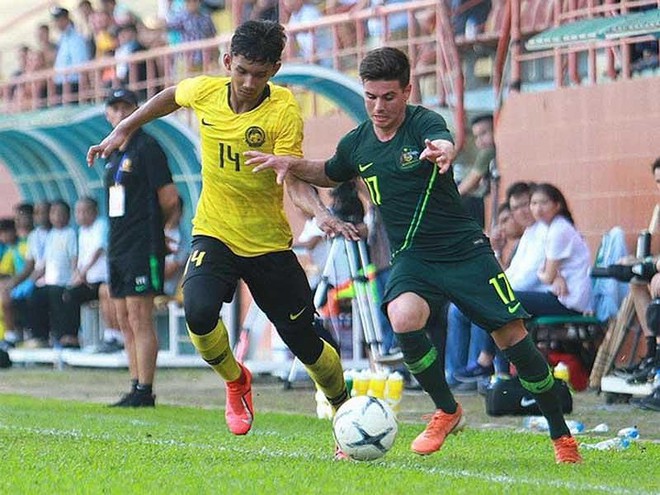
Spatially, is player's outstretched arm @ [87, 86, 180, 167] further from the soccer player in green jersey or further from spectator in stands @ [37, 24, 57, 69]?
spectator in stands @ [37, 24, 57, 69]

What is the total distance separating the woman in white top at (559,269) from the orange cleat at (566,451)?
490cm

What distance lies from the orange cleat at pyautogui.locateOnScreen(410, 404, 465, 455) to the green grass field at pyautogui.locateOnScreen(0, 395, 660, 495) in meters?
0.07

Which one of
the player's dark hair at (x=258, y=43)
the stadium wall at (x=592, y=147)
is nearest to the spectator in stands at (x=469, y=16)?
Result: the stadium wall at (x=592, y=147)

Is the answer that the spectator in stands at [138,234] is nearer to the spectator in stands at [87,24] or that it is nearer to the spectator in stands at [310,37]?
the spectator in stands at [310,37]

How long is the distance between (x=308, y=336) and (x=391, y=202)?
48.0 inches

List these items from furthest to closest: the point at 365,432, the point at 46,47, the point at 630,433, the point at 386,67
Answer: the point at 46,47
the point at 630,433
the point at 386,67
the point at 365,432

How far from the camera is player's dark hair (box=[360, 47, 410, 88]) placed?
307 inches

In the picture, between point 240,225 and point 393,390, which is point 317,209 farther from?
point 393,390

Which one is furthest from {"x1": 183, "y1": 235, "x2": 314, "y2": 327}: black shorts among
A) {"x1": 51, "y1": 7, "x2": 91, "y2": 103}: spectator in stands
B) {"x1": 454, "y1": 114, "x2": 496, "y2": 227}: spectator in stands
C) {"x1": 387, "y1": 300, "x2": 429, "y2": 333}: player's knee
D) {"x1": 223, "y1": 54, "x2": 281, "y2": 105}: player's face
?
{"x1": 51, "y1": 7, "x2": 91, "y2": 103}: spectator in stands

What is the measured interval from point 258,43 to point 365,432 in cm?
212

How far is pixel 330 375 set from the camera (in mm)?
8773

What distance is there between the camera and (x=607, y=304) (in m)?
13.2

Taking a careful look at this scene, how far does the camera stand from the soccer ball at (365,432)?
7688 millimetres

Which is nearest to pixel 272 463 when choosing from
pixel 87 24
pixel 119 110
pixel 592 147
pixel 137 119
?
pixel 137 119
